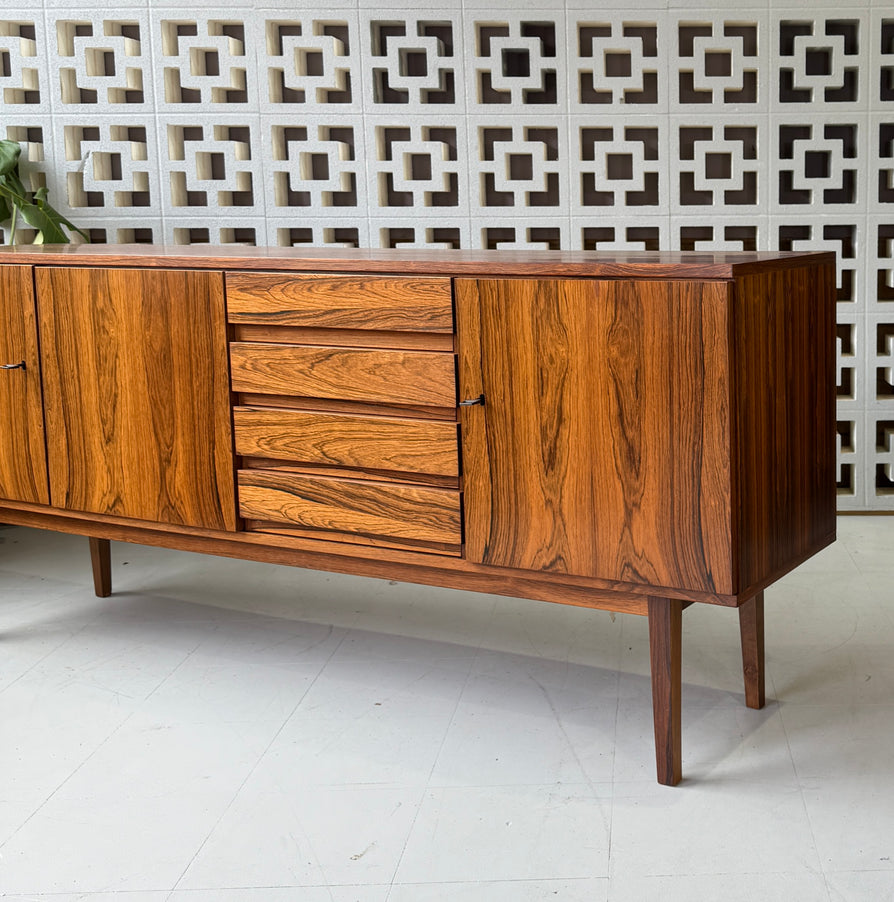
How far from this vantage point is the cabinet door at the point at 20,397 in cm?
253

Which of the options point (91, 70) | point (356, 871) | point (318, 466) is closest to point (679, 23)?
point (91, 70)

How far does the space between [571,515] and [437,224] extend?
1.95m

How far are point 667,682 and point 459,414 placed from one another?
59cm

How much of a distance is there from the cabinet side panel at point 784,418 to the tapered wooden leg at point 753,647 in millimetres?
209

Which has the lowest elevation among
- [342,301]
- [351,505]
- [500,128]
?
[351,505]

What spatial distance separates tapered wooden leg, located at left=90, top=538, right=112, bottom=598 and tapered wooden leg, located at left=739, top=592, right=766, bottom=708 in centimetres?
175

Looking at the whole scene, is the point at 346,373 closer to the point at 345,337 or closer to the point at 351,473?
the point at 345,337

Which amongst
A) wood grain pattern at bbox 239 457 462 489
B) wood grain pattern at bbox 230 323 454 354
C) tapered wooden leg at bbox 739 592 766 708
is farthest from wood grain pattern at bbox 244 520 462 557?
tapered wooden leg at bbox 739 592 766 708

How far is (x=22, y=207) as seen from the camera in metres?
3.66

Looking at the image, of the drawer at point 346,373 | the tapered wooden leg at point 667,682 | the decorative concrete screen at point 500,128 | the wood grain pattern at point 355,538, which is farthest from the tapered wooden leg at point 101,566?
the tapered wooden leg at point 667,682

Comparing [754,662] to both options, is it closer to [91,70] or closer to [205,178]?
[205,178]

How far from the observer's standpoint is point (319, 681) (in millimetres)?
2578

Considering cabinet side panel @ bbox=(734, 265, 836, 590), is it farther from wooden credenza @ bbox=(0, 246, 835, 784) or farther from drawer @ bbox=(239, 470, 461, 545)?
drawer @ bbox=(239, 470, 461, 545)

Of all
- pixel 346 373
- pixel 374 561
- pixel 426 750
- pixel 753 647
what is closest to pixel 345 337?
pixel 346 373
